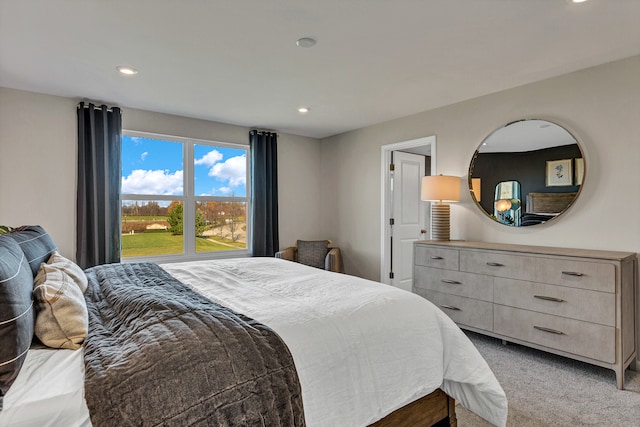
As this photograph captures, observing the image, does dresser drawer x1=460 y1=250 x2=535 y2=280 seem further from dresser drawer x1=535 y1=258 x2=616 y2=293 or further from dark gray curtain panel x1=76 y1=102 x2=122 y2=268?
dark gray curtain panel x1=76 y1=102 x2=122 y2=268

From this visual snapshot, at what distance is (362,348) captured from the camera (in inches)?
54.4

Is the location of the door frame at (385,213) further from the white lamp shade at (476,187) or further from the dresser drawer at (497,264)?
the dresser drawer at (497,264)

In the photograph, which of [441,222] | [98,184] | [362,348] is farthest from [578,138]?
[98,184]

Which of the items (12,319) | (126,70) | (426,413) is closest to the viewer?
(12,319)

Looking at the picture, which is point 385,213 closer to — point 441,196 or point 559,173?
point 441,196

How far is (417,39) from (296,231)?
11.1 ft

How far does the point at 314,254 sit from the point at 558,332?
293 cm

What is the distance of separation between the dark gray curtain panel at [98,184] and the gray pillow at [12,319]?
2.71m

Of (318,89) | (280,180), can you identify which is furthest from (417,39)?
(280,180)

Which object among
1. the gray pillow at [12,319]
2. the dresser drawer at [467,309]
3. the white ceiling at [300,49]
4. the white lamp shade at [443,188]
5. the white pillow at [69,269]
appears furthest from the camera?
the white lamp shade at [443,188]

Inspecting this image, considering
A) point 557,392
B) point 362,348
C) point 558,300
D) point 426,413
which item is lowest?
point 557,392

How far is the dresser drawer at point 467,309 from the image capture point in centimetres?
306

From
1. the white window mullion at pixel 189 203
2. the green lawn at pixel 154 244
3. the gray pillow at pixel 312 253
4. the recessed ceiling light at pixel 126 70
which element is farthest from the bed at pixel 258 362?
the gray pillow at pixel 312 253

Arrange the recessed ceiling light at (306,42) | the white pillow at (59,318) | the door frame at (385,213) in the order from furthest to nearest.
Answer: the door frame at (385,213), the recessed ceiling light at (306,42), the white pillow at (59,318)
